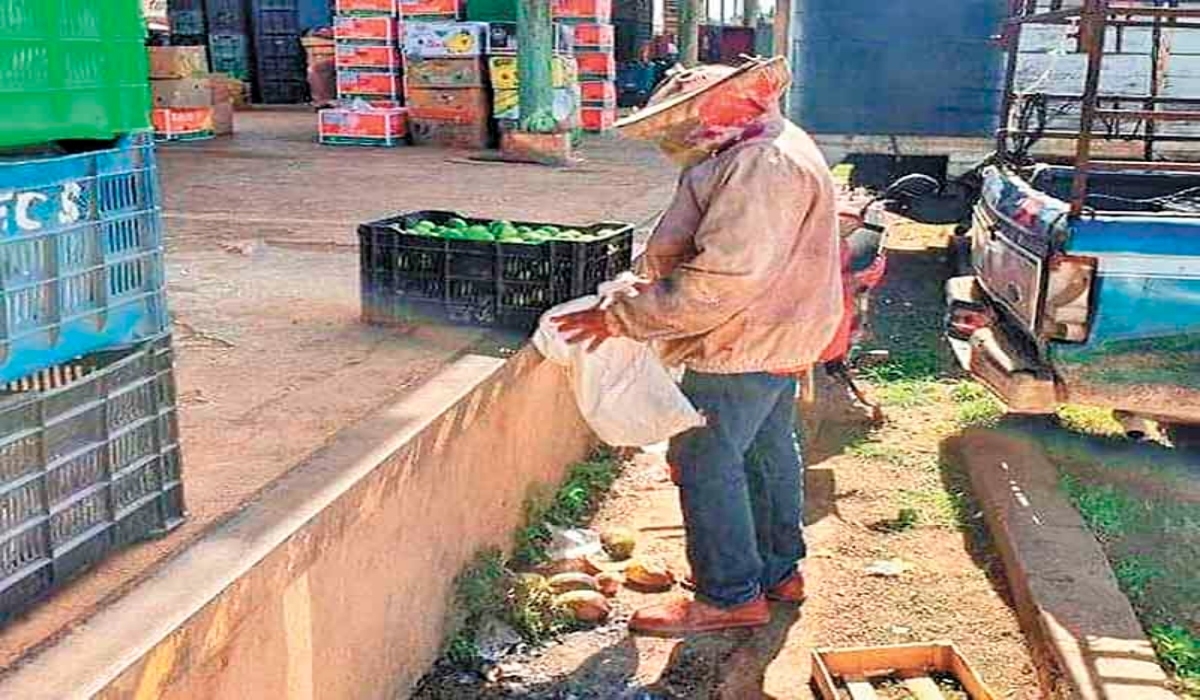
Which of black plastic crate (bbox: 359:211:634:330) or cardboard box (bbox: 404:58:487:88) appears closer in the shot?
black plastic crate (bbox: 359:211:634:330)

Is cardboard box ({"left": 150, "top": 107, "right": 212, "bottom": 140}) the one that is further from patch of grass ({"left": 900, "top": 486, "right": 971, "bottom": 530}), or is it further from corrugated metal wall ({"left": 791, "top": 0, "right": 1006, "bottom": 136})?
patch of grass ({"left": 900, "top": 486, "right": 971, "bottom": 530})

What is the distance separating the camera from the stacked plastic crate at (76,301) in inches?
81.0

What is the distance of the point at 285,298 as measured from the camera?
510 centimetres

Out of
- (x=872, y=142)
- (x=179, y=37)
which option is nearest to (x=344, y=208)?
(x=872, y=142)

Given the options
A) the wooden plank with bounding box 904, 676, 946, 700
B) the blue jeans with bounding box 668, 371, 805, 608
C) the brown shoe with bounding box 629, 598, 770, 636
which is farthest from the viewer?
the brown shoe with bounding box 629, 598, 770, 636

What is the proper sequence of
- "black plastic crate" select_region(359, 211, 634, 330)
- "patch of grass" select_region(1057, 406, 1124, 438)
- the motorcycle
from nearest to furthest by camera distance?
"black plastic crate" select_region(359, 211, 634, 330) < the motorcycle < "patch of grass" select_region(1057, 406, 1124, 438)

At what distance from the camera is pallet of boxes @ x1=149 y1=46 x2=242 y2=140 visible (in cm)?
1196

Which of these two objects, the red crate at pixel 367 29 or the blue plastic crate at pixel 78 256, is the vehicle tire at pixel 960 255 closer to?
the blue plastic crate at pixel 78 256

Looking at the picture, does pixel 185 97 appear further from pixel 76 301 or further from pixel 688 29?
pixel 76 301

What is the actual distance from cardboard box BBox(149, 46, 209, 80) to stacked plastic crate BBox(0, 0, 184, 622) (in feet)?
33.4

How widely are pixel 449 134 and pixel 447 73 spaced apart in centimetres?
63

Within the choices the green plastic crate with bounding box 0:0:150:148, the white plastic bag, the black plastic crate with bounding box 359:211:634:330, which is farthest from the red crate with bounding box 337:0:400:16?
the green plastic crate with bounding box 0:0:150:148

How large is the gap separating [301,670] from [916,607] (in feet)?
6.91

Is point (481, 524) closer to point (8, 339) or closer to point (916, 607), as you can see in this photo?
point (916, 607)
